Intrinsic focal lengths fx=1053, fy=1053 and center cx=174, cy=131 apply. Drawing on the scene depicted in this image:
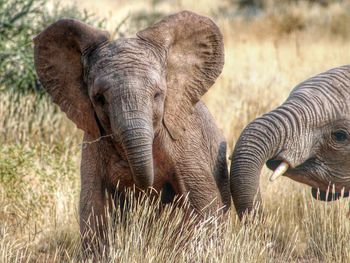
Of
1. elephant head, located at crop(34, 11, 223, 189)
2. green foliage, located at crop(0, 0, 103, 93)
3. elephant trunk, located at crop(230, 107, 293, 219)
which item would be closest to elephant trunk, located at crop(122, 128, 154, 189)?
elephant head, located at crop(34, 11, 223, 189)

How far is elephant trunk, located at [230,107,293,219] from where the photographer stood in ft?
26.7

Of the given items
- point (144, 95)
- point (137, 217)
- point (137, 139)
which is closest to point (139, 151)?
point (137, 139)

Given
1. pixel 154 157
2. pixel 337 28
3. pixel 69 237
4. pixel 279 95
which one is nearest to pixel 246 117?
pixel 279 95

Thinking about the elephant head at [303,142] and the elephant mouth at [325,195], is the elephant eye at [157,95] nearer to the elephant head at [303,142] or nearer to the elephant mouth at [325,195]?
the elephant head at [303,142]

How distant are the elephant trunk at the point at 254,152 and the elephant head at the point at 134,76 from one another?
50cm

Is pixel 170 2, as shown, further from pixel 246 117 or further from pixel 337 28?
pixel 246 117

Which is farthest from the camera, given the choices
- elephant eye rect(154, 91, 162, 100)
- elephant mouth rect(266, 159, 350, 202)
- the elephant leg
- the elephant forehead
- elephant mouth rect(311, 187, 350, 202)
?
elephant mouth rect(311, 187, 350, 202)

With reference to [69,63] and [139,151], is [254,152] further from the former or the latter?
[69,63]

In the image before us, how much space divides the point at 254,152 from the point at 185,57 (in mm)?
912

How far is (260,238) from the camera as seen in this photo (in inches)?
342

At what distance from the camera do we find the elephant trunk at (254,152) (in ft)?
26.7

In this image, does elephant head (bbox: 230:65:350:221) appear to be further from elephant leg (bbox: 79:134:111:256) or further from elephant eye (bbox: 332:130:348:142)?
elephant leg (bbox: 79:134:111:256)

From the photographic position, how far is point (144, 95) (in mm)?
7285

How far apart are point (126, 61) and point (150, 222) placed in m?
1.50
